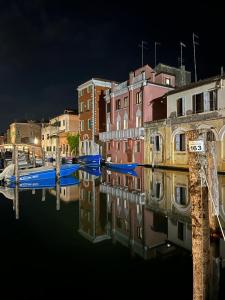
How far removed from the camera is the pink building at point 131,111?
33.9 m

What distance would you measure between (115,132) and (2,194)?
22928 millimetres

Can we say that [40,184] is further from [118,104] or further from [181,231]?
[118,104]

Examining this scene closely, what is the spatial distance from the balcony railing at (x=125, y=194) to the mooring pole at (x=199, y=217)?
9.01 m

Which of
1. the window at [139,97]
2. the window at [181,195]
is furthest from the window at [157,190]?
the window at [139,97]

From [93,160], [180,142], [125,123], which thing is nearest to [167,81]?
[125,123]

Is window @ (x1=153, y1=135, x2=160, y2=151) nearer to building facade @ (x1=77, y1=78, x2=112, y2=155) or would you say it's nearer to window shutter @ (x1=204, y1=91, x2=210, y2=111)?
window shutter @ (x1=204, y1=91, x2=210, y2=111)

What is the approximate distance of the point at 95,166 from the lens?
125ft

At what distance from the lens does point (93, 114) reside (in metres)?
45.2

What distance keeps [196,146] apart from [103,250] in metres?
4.54

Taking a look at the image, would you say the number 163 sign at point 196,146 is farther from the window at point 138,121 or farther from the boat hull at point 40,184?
the window at point 138,121

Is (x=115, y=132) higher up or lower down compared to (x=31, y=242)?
higher up

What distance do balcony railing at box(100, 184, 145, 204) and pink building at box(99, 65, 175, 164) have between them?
16447mm

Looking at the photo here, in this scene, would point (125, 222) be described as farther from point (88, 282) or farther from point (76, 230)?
point (88, 282)

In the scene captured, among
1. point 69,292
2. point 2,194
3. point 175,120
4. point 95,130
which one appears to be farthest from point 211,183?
point 95,130
